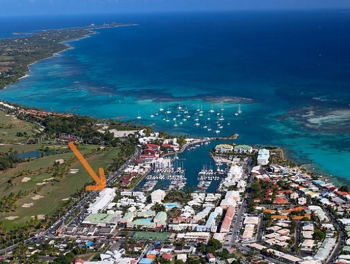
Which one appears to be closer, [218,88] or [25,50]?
[218,88]

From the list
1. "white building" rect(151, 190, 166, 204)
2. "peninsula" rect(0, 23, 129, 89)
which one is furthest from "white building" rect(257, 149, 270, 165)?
"peninsula" rect(0, 23, 129, 89)

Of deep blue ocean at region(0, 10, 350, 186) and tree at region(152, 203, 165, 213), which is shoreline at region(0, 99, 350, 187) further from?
tree at region(152, 203, 165, 213)

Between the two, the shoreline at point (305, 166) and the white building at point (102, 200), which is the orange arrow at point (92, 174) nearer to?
the white building at point (102, 200)

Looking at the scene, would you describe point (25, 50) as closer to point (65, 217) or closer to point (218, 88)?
point (218, 88)

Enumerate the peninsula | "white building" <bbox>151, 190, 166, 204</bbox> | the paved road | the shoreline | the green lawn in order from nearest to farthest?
the paved road → the green lawn → "white building" <bbox>151, 190, 166, 204</bbox> → the shoreline → the peninsula

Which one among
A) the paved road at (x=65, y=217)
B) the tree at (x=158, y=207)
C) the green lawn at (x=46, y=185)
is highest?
the tree at (x=158, y=207)

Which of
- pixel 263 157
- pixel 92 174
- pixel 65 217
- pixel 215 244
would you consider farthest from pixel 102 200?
pixel 263 157

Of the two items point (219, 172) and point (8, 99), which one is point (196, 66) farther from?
point (219, 172)

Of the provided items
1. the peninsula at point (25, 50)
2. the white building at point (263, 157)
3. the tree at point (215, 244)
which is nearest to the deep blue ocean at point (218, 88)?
the peninsula at point (25, 50)

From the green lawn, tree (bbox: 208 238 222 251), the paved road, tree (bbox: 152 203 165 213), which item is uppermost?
tree (bbox: 208 238 222 251)
